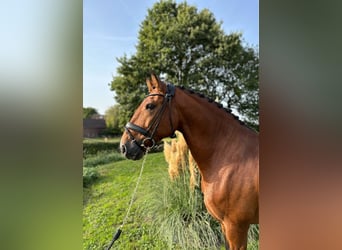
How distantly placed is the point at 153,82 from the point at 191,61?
1.23 feet

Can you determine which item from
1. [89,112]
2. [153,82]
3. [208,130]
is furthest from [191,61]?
[89,112]

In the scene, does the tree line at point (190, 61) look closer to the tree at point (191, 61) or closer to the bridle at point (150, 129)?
the tree at point (191, 61)

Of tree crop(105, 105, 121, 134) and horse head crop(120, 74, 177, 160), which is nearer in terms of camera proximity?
horse head crop(120, 74, 177, 160)

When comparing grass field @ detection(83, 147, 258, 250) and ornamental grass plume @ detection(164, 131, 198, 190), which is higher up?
ornamental grass plume @ detection(164, 131, 198, 190)

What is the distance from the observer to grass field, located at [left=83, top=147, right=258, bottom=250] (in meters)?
2.15

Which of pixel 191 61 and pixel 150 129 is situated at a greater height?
pixel 191 61

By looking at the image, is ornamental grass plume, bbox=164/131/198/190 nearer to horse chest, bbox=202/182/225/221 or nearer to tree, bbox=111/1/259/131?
horse chest, bbox=202/182/225/221

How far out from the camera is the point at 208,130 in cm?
194

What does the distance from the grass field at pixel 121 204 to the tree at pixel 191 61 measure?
0.42 metres

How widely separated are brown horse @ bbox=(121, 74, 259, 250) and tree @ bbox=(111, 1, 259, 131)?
0.19m

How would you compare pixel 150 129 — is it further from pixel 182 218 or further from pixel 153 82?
pixel 182 218

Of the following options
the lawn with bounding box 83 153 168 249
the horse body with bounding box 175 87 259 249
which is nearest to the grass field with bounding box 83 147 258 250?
the lawn with bounding box 83 153 168 249
